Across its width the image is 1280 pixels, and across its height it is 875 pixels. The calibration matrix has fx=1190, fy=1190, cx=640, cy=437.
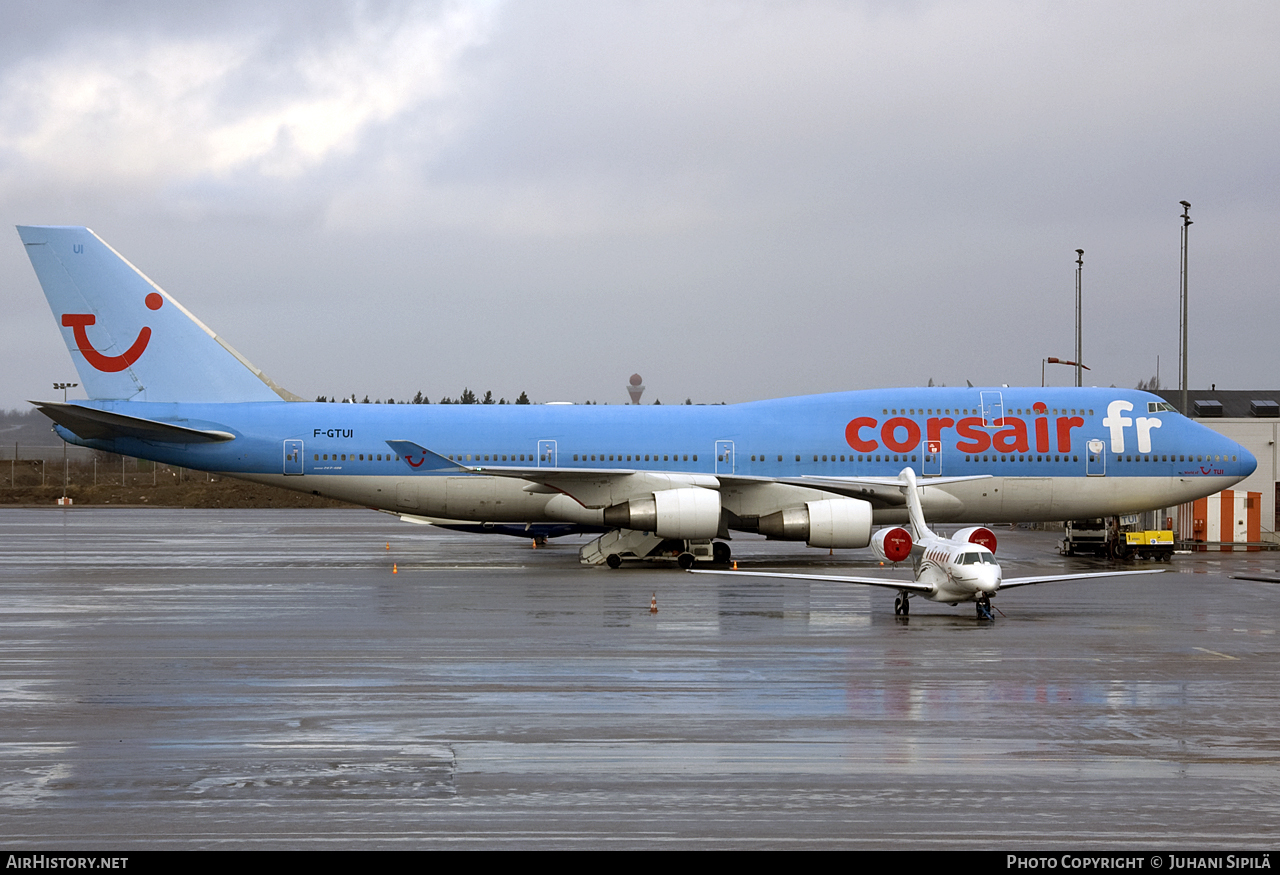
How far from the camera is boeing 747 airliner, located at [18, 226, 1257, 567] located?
110ft

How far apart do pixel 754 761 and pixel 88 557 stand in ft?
98.0

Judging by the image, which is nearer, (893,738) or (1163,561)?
(893,738)

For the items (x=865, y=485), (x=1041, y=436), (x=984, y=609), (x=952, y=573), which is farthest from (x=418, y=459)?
(x=1041, y=436)

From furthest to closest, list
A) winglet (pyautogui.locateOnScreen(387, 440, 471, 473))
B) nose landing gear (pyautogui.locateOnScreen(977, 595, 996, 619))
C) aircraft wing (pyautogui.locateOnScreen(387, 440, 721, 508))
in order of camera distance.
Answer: winglet (pyautogui.locateOnScreen(387, 440, 471, 473)), aircraft wing (pyautogui.locateOnScreen(387, 440, 721, 508)), nose landing gear (pyautogui.locateOnScreen(977, 595, 996, 619))

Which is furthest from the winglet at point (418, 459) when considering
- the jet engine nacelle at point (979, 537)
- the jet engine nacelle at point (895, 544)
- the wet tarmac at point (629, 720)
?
the jet engine nacelle at point (979, 537)

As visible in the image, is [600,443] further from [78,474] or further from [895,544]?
[78,474]

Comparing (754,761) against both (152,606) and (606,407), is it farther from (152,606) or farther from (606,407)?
(606,407)

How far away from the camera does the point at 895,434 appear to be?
34.6 metres

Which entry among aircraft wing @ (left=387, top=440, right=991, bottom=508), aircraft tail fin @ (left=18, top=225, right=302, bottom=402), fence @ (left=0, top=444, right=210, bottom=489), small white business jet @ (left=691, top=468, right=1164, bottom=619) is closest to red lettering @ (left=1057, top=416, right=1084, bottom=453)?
aircraft wing @ (left=387, top=440, right=991, bottom=508)

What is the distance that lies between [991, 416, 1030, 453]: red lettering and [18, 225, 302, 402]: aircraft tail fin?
21625mm

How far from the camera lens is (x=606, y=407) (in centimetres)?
3591

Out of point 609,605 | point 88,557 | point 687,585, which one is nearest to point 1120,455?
point 687,585

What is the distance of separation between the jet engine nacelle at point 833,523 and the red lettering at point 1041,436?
644 centimetres

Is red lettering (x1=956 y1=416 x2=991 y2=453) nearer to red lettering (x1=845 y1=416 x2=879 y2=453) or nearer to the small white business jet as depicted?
red lettering (x1=845 y1=416 x2=879 y2=453)
